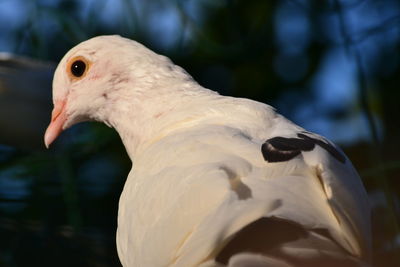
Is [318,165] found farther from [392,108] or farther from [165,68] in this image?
[392,108]

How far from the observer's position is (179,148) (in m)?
2.00

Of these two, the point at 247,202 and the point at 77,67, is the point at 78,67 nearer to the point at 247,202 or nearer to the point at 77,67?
→ the point at 77,67

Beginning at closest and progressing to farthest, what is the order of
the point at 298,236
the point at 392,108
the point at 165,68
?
the point at 298,236 → the point at 165,68 → the point at 392,108

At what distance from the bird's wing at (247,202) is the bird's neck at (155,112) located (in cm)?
28

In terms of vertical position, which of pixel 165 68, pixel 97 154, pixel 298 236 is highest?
pixel 298 236

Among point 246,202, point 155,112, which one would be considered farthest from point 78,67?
point 246,202

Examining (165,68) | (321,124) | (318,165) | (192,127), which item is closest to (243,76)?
(321,124)

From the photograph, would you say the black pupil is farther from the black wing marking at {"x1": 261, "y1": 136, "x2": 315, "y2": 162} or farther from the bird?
the black wing marking at {"x1": 261, "y1": 136, "x2": 315, "y2": 162}

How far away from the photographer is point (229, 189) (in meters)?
1.71

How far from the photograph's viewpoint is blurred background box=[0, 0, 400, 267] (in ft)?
10.6

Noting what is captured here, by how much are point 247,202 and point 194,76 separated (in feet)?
8.45

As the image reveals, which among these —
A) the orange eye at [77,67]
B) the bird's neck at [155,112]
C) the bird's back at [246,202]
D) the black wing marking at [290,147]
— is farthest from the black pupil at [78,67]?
the black wing marking at [290,147]

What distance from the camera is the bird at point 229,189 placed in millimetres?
1640

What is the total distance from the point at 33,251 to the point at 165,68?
98 cm
